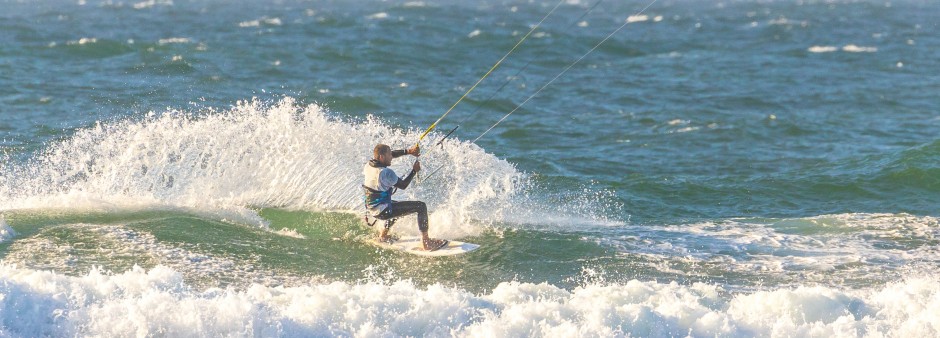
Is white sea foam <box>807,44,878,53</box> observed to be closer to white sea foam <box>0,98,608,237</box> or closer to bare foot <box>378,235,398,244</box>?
white sea foam <box>0,98,608,237</box>

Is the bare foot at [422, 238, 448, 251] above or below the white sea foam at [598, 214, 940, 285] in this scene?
above

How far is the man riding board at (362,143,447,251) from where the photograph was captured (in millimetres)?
11867

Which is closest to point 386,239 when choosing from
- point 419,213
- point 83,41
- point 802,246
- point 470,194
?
point 419,213

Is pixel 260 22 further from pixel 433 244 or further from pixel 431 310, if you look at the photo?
pixel 431 310

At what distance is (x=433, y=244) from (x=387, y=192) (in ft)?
2.50

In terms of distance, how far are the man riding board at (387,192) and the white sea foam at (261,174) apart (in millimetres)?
1478

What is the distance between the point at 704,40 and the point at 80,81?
19.9 m

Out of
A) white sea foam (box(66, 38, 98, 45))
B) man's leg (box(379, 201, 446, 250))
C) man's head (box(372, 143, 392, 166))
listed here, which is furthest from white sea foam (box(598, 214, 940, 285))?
white sea foam (box(66, 38, 98, 45))

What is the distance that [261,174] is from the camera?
14.2 meters

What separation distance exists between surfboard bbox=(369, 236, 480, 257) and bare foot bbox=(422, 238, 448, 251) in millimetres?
40

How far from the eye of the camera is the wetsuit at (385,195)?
1188cm

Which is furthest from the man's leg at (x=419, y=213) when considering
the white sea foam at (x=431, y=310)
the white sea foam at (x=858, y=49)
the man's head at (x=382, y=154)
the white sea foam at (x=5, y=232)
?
the white sea foam at (x=858, y=49)

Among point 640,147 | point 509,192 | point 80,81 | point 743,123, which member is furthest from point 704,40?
point 509,192

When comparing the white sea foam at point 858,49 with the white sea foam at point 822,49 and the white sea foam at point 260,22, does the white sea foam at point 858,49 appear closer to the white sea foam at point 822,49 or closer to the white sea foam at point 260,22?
the white sea foam at point 822,49
